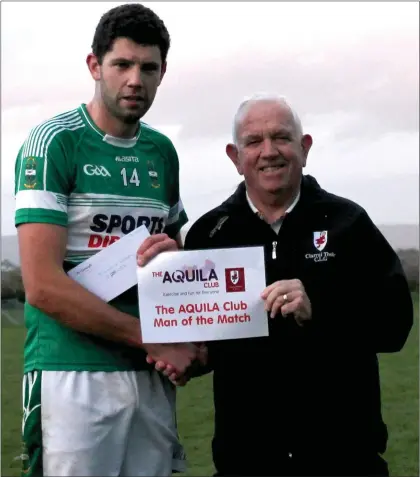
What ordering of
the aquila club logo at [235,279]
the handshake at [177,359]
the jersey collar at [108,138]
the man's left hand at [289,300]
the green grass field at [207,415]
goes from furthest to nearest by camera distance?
the green grass field at [207,415] → the jersey collar at [108,138] → the handshake at [177,359] → the aquila club logo at [235,279] → the man's left hand at [289,300]

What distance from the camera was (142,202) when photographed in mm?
3066

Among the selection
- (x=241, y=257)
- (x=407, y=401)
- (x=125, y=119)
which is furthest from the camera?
(x=407, y=401)

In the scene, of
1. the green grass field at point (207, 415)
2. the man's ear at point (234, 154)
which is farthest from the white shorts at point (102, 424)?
the green grass field at point (207, 415)

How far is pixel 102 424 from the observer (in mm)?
3000

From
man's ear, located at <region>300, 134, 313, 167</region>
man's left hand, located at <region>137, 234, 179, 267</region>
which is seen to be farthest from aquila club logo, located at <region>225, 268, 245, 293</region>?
man's ear, located at <region>300, 134, 313, 167</region>

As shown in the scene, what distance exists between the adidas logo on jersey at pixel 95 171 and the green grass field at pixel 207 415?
4.88m

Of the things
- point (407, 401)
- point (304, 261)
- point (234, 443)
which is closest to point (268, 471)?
point (234, 443)

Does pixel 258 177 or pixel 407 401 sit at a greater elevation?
pixel 258 177

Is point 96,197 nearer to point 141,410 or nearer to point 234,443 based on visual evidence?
point 141,410

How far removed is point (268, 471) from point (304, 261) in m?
0.74

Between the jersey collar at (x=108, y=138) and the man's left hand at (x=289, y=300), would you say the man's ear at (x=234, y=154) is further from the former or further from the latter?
the man's left hand at (x=289, y=300)

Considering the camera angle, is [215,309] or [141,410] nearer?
[215,309]

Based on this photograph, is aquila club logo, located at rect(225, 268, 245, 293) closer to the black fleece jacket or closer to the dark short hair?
the black fleece jacket

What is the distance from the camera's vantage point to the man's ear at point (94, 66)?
3.08 m
